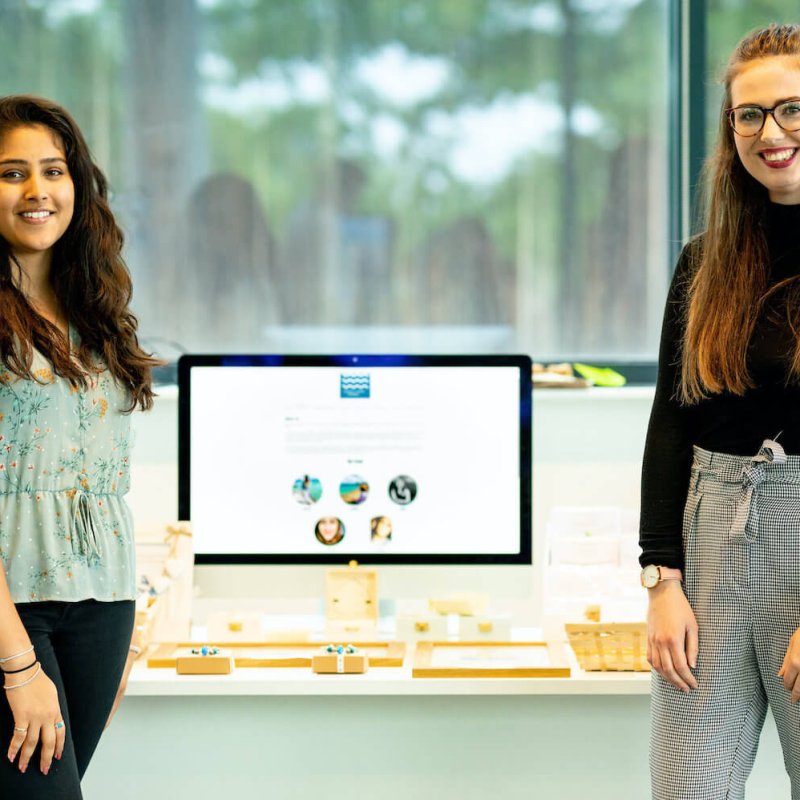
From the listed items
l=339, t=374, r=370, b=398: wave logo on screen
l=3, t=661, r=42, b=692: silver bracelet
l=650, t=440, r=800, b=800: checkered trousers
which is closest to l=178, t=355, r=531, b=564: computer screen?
l=339, t=374, r=370, b=398: wave logo on screen

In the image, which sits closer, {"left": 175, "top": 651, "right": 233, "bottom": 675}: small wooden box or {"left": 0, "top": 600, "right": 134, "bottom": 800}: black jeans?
{"left": 0, "top": 600, "right": 134, "bottom": 800}: black jeans

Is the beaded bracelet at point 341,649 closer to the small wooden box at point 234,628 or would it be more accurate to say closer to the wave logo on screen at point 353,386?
the small wooden box at point 234,628

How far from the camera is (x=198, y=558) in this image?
1897 mm

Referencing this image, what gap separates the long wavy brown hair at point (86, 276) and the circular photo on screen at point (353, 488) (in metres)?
0.55

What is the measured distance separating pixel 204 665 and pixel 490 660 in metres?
0.46

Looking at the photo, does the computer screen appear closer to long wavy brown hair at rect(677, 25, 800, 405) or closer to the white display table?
the white display table

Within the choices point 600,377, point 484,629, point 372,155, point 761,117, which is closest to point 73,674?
point 484,629

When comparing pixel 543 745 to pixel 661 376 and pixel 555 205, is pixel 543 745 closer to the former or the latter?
pixel 661 376

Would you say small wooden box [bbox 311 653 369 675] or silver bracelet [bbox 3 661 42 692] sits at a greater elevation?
silver bracelet [bbox 3 661 42 692]

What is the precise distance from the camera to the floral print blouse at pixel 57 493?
1.24m

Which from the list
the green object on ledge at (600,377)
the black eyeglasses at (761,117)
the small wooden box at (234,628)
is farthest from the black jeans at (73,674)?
the green object on ledge at (600,377)

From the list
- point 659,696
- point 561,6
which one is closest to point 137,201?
point 561,6

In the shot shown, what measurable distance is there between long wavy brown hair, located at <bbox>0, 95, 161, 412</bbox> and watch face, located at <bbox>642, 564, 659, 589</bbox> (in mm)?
668

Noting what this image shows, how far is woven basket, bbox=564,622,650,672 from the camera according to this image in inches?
67.1
